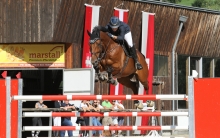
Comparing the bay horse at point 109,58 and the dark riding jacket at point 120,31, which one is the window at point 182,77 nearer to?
the bay horse at point 109,58

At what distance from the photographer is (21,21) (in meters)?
23.6

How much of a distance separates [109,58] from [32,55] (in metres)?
10.8

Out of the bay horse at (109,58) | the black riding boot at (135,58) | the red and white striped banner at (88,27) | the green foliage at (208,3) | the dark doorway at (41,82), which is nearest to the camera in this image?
the bay horse at (109,58)

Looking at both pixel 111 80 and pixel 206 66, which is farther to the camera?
pixel 206 66

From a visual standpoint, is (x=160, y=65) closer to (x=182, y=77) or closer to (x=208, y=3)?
(x=182, y=77)

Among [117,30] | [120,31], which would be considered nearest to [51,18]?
[117,30]

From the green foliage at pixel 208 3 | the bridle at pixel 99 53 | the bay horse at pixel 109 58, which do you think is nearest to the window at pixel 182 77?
the bay horse at pixel 109 58

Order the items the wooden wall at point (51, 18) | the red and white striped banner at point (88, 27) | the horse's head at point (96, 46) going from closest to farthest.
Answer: the horse's head at point (96, 46)
the wooden wall at point (51, 18)
the red and white striped banner at point (88, 27)

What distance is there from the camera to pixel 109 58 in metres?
13.9

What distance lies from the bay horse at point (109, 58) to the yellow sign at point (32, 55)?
933cm

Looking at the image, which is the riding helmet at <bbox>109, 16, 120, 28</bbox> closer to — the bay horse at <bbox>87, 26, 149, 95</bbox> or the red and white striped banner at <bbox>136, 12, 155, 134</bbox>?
Answer: the bay horse at <bbox>87, 26, 149, 95</bbox>

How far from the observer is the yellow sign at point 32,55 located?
24.0 m

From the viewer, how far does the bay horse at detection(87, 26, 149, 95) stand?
43.3 ft

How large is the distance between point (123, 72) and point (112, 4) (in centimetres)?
1157
